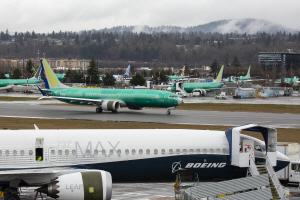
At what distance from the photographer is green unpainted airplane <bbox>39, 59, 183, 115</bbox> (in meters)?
61.8

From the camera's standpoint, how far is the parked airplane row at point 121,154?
1861 cm

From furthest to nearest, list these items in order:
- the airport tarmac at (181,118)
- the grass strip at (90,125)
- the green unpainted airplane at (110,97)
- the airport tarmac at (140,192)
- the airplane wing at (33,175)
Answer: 1. the green unpainted airplane at (110,97)
2. the airport tarmac at (181,118)
3. the grass strip at (90,125)
4. the airport tarmac at (140,192)
5. the airplane wing at (33,175)

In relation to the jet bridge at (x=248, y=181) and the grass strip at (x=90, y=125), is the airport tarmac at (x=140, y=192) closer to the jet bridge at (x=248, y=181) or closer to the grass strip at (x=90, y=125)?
the jet bridge at (x=248, y=181)

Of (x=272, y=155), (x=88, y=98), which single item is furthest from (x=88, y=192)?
(x=88, y=98)

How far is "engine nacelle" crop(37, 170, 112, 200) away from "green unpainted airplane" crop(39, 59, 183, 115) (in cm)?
4501

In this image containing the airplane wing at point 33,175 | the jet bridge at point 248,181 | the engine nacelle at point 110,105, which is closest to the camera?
the airplane wing at point 33,175

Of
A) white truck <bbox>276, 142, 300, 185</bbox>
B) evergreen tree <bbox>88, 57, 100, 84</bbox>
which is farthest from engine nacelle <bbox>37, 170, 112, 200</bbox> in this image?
evergreen tree <bbox>88, 57, 100, 84</bbox>

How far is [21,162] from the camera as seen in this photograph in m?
18.6

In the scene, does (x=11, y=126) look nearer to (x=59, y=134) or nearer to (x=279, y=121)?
(x=59, y=134)

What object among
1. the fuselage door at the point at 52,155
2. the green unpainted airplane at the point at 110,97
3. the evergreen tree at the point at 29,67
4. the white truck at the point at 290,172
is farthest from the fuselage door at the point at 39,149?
the evergreen tree at the point at 29,67

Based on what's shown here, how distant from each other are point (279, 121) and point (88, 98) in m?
31.8

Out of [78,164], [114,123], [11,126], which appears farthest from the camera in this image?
[114,123]

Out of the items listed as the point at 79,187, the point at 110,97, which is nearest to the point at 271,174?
the point at 79,187

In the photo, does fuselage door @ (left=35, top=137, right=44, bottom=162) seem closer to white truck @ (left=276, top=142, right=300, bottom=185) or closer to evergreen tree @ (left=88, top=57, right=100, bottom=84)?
white truck @ (left=276, top=142, right=300, bottom=185)
